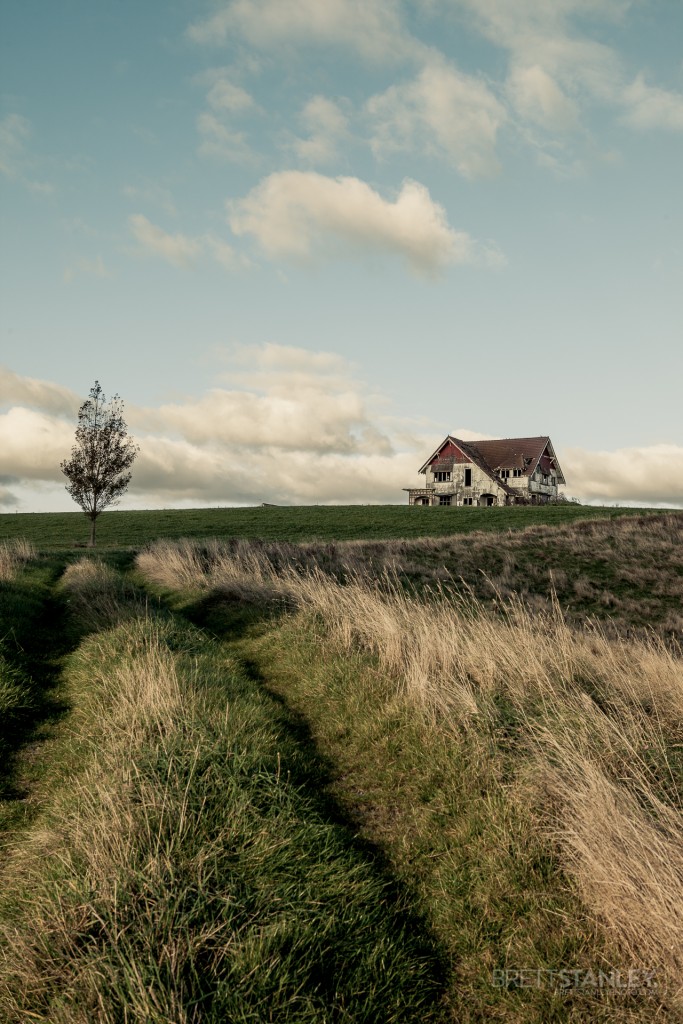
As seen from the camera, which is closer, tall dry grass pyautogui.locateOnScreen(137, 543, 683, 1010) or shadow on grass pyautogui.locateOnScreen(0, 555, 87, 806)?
tall dry grass pyautogui.locateOnScreen(137, 543, 683, 1010)

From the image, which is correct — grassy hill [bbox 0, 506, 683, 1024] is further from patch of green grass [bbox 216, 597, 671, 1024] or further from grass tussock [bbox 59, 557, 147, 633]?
grass tussock [bbox 59, 557, 147, 633]

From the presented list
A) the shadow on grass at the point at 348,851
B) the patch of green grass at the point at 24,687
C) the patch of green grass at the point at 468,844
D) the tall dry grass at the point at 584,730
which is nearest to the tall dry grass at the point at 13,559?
the patch of green grass at the point at 24,687

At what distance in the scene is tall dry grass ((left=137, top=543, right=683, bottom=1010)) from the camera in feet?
13.1

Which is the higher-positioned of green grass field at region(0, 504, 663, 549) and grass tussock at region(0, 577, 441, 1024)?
green grass field at region(0, 504, 663, 549)

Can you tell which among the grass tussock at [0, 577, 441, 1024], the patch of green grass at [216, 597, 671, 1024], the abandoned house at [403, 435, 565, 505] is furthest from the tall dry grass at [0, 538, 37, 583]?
the abandoned house at [403, 435, 565, 505]

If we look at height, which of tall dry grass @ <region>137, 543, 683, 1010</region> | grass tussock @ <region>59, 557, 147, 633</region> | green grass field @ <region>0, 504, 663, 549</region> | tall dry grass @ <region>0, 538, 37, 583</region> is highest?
green grass field @ <region>0, 504, 663, 549</region>

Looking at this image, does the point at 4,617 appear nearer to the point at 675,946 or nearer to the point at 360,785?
the point at 360,785

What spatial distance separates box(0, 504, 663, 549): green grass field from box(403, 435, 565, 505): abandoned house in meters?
11.9

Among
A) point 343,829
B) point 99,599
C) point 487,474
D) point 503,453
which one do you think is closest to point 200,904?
point 343,829

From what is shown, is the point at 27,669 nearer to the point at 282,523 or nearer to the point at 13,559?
the point at 13,559

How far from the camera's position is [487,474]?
6881cm

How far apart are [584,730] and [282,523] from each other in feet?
139

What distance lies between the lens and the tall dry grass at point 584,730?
3986 mm

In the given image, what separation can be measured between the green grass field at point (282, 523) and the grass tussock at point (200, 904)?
3309 centimetres
